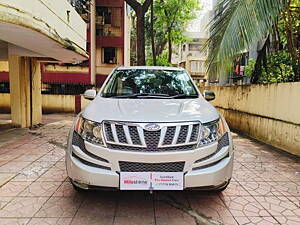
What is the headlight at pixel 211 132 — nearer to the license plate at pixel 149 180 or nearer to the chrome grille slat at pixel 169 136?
the chrome grille slat at pixel 169 136

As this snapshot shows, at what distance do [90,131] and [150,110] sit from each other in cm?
68

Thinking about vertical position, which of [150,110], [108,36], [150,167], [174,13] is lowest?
[150,167]

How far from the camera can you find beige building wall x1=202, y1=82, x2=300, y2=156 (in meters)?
5.37

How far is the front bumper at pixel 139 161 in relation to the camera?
2469 millimetres

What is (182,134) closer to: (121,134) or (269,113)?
(121,134)

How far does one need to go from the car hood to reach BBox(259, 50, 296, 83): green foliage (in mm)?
5027

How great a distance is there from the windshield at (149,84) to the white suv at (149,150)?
0.89 m

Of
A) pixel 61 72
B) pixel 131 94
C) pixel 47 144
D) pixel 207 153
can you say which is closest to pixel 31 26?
pixel 131 94

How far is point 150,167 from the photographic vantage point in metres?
2.49

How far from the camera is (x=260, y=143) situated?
6477 millimetres

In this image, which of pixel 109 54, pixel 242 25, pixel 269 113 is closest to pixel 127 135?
pixel 242 25

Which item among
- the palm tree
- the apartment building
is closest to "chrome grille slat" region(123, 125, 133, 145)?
the palm tree

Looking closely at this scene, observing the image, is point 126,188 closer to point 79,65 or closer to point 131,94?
point 131,94

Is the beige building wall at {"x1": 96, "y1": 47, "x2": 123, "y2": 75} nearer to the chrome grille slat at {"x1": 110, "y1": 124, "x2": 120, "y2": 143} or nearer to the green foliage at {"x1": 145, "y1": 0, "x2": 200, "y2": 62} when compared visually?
the green foliage at {"x1": 145, "y1": 0, "x2": 200, "y2": 62}
